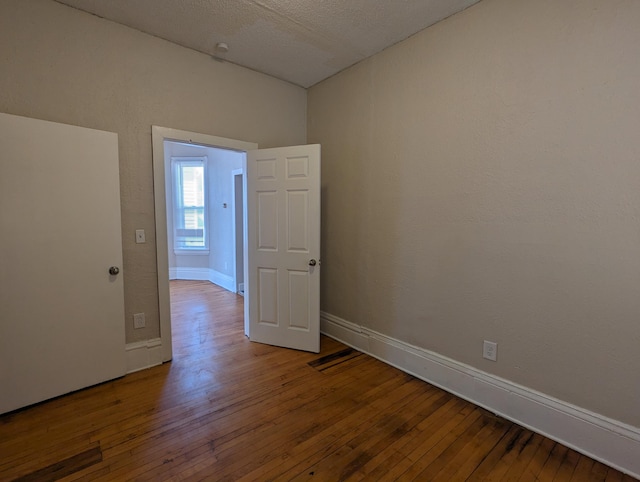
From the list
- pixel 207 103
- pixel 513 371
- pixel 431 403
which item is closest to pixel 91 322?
pixel 207 103

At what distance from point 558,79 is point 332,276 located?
2451mm

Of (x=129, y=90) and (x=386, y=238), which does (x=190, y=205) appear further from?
(x=386, y=238)

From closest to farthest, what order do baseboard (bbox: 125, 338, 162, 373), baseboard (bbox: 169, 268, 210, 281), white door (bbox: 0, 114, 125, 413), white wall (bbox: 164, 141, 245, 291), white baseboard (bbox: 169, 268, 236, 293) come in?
white door (bbox: 0, 114, 125, 413) < baseboard (bbox: 125, 338, 162, 373) < white wall (bbox: 164, 141, 245, 291) < white baseboard (bbox: 169, 268, 236, 293) < baseboard (bbox: 169, 268, 210, 281)

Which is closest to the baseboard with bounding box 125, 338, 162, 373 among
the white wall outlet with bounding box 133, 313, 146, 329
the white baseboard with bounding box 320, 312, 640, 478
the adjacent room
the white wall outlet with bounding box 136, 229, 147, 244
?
the adjacent room

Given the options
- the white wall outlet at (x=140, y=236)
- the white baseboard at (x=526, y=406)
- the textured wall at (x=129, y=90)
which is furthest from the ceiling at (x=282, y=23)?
the white baseboard at (x=526, y=406)

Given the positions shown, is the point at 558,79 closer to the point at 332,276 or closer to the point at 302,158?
the point at 302,158

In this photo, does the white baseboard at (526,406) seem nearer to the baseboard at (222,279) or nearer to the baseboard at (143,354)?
the baseboard at (143,354)

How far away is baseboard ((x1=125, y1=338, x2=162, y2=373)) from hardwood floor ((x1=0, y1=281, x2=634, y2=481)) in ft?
0.27

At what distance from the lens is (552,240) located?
72.6 inches

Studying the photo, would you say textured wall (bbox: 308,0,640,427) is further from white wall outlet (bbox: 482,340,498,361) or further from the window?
the window

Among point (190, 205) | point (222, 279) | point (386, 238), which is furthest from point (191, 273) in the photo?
point (386, 238)

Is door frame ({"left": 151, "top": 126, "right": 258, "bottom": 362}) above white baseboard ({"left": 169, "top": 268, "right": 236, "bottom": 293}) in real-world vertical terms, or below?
above

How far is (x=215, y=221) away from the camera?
235 inches

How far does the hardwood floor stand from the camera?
1598 millimetres
